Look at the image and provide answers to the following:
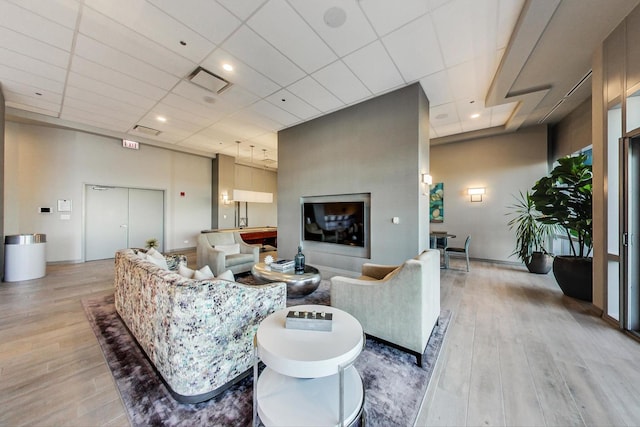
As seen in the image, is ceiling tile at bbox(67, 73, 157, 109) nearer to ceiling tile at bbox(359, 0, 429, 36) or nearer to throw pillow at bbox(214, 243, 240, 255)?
throw pillow at bbox(214, 243, 240, 255)

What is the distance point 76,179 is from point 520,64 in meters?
9.29

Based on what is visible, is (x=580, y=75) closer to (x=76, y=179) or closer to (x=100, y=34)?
(x=100, y=34)

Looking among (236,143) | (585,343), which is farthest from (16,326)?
(585,343)

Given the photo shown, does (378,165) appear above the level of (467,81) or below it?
below

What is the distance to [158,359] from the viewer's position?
1.77m

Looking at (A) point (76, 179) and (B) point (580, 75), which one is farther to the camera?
(A) point (76, 179)

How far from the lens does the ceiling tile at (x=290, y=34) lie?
2.40 metres

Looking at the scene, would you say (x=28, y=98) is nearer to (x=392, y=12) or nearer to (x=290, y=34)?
(x=290, y=34)

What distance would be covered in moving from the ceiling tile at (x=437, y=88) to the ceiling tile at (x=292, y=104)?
2.07 metres

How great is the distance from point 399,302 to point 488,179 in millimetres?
5551

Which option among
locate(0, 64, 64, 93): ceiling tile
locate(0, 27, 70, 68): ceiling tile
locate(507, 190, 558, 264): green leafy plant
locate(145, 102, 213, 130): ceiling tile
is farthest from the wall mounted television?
locate(0, 64, 64, 93): ceiling tile

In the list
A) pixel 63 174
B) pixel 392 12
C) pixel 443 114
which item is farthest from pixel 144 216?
pixel 443 114

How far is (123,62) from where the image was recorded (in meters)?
3.18

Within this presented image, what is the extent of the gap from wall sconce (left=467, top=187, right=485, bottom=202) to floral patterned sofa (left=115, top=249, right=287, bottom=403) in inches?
240
